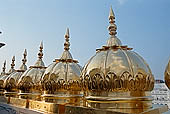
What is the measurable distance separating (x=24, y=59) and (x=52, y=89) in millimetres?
9189

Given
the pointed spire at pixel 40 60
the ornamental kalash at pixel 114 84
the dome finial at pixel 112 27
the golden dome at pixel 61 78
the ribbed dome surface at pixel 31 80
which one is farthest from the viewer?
the pointed spire at pixel 40 60

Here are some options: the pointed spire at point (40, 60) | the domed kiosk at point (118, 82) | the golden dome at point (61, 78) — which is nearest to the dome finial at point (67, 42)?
the golden dome at point (61, 78)

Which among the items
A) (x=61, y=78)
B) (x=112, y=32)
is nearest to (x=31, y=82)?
(x=61, y=78)

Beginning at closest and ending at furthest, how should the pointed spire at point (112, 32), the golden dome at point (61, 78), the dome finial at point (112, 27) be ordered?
the pointed spire at point (112, 32), the dome finial at point (112, 27), the golden dome at point (61, 78)

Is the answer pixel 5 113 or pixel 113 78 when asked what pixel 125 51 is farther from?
pixel 5 113

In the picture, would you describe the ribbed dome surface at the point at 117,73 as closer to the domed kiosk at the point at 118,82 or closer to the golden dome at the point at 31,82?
the domed kiosk at the point at 118,82

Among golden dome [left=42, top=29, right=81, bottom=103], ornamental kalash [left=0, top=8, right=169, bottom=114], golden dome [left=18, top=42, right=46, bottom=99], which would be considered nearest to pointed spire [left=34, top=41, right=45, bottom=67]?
golden dome [left=18, top=42, right=46, bottom=99]

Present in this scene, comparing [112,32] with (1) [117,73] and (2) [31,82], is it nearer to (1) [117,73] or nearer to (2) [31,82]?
(1) [117,73]

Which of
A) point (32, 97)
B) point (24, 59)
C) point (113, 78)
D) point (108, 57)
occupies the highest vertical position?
point (24, 59)

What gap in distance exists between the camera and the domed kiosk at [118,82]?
454 cm

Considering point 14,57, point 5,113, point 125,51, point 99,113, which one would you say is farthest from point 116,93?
point 14,57

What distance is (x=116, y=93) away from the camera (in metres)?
4.55

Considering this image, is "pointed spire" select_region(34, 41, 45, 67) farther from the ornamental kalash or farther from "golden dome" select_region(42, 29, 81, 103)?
the ornamental kalash

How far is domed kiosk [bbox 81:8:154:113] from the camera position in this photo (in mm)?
4535
